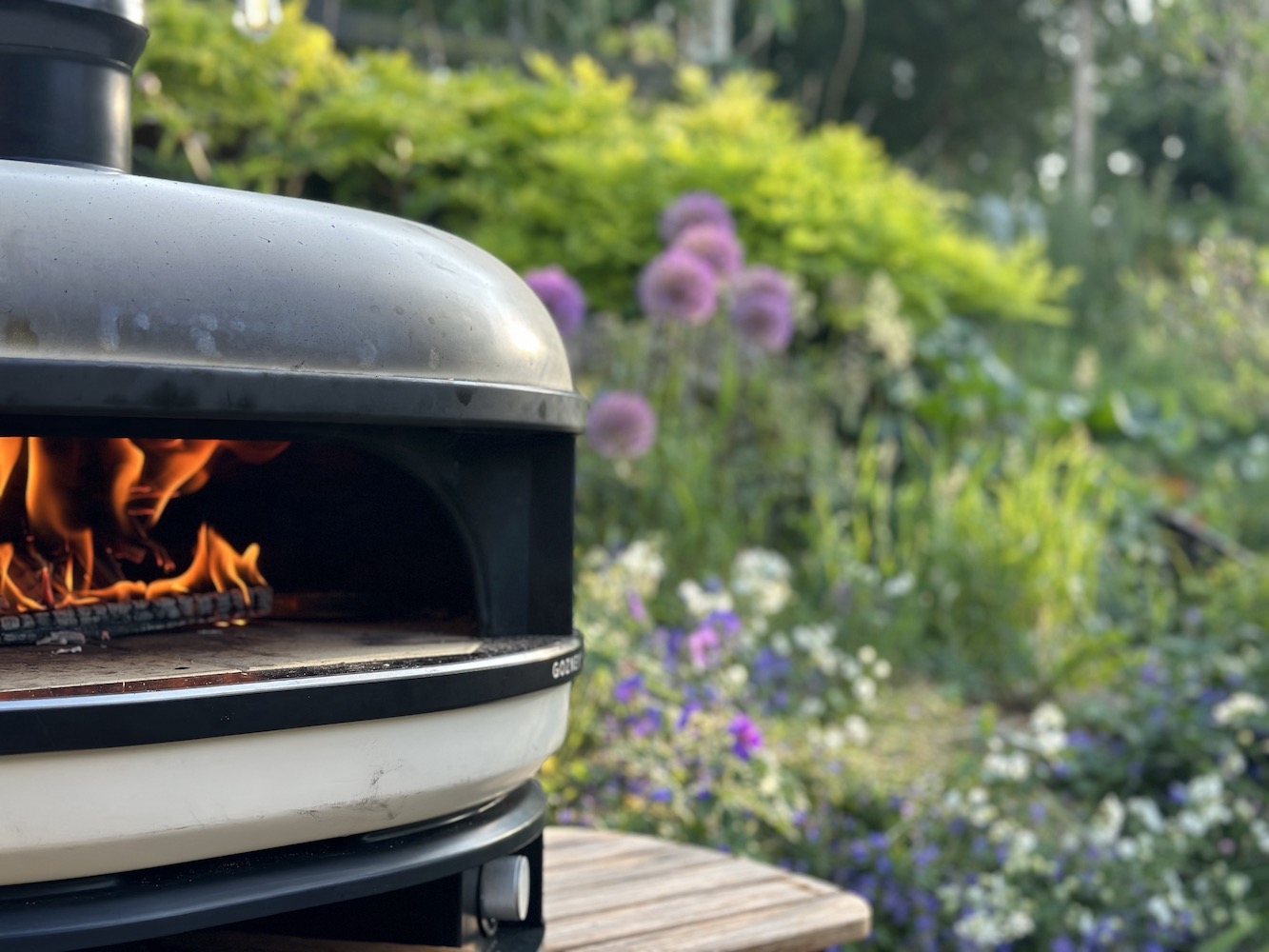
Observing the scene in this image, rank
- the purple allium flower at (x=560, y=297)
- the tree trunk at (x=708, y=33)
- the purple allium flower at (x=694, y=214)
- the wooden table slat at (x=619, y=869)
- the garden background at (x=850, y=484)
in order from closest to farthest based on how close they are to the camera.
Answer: the wooden table slat at (x=619, y=869) → the garden background at (x=850, y=484) → the purple allium flower at (x=560, y=297) → the purple allium flower at (x=694, y=214) → the tree trunk at (x=708, y=33)

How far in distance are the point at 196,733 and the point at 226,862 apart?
0.15 meters

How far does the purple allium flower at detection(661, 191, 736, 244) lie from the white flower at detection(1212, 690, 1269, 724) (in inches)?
71.8

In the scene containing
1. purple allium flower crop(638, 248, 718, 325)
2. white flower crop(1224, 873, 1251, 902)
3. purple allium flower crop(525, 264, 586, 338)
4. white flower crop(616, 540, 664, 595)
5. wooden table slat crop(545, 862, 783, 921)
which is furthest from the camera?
purple allium flower crop(638, 248, 718, 325)

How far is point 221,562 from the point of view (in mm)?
1333

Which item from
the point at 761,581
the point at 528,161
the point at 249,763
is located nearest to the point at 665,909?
the point at 249,763

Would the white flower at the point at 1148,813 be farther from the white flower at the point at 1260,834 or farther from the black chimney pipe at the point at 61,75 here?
the black chimney pipe at the point at 61,75

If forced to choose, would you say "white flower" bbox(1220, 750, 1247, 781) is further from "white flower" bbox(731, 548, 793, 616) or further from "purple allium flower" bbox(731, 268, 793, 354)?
"purple allium flower" bbox(731, 268, 793, 354)

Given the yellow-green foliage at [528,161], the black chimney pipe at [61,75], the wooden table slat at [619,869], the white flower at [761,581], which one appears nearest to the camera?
the black chimney pipe at [61,75]

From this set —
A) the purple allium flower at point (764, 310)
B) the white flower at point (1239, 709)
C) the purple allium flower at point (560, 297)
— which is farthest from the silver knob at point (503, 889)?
the purple allium flower at point (764, 310)

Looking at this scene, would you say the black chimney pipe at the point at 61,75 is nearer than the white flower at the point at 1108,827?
Yes

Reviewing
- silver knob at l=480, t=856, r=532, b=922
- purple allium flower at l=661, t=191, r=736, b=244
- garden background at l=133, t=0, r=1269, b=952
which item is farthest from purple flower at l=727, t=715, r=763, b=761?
purple allium flower at l=661, t=191, r=736, b=244

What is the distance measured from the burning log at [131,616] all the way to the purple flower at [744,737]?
968 mm

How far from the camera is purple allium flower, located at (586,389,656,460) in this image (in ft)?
10.3

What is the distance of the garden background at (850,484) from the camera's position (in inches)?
92.7
